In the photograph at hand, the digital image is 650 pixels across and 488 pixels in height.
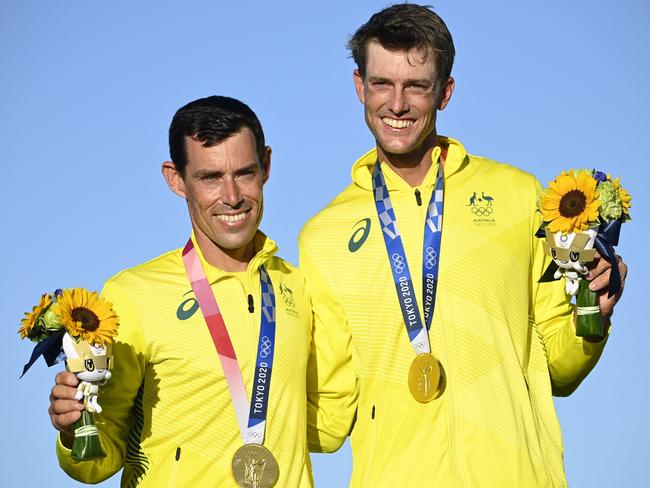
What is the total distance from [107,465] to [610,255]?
2.89 metres

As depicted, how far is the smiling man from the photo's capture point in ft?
25.4

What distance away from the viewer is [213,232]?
804cm

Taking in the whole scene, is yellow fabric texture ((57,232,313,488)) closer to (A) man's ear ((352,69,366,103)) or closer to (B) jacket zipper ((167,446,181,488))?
(B) jacket zipper ((167,446,181,488))

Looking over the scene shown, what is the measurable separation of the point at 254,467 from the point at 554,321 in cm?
195

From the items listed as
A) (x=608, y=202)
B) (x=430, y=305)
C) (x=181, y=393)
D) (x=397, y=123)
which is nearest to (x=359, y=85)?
(x=397, y=123)

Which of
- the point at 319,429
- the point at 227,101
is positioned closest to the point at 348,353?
the point at 319,429

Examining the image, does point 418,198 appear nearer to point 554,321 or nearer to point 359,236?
point 359,236

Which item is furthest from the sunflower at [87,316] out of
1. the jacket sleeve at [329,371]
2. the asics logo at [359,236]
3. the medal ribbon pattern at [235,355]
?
the asics logo at [359,236]

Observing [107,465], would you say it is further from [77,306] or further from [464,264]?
[464,264]

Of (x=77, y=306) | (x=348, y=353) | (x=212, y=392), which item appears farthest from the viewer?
(x=348, y=353)

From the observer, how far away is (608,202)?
7570 mm

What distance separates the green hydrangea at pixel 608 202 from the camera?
24.8 ft

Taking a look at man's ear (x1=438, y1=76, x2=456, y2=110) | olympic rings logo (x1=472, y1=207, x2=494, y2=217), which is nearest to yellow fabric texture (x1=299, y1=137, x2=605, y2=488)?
olympic rings logo (x1=472, y1=207, x2=494, y2=217)

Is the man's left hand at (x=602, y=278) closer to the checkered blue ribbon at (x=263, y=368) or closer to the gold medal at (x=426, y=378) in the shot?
the gold medal at (x=426, y=378)
